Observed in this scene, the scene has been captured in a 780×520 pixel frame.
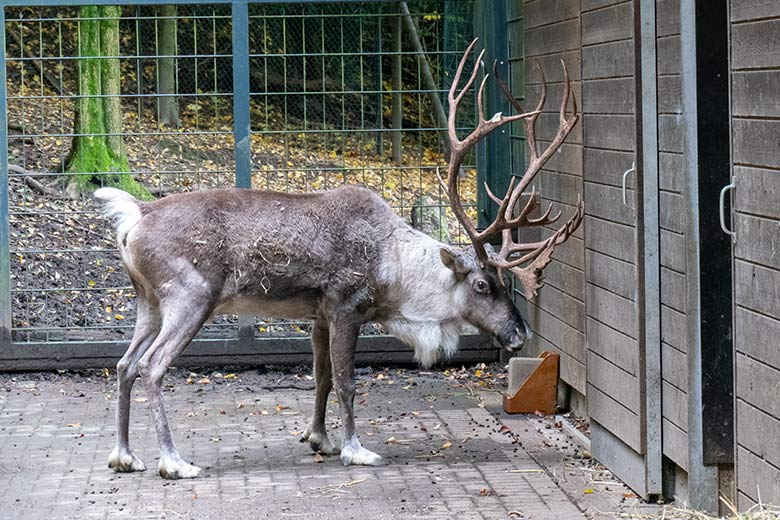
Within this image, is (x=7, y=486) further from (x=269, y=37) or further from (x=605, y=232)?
(x=269, y=37)

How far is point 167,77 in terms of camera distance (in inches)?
435

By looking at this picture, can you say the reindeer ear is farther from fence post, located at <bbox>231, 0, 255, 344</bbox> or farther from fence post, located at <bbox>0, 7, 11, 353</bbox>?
fence post, located at <bbox>0, 7, 11, 353</bbox>

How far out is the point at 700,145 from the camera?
226 inches

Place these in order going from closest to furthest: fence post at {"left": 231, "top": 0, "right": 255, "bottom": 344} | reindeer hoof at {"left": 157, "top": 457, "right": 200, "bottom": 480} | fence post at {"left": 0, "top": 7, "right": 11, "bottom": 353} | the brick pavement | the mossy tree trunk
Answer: the brick pavement < reindeer hoof at {"left": 157, "top": 457, "right": 200, "bottom": 480} < fence post at {"left": 0, "top": 7, "right": 11, "bottom": 353} < fence post at {"left": 231, "top": 0, "right": 255, "bottom": 344} < the mossy tree trunk

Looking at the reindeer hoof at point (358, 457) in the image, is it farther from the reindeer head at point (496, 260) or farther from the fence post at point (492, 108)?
the fence post at point (492, 108)

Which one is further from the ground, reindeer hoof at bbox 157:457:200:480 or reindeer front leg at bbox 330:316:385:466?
reindeer front leg at bbox 330:316:385:466

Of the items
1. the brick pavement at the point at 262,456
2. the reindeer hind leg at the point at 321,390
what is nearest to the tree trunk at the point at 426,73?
the brick pavement at the point at 262,456

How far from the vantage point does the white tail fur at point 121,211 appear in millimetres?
7516

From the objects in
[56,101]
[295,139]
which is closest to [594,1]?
[295,139]

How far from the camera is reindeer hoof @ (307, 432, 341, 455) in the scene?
25.7 ft

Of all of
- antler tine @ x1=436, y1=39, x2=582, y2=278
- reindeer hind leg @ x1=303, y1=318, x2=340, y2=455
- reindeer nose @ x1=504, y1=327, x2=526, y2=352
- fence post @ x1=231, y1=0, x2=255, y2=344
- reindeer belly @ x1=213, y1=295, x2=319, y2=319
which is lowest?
reindeer hind leg @ x1=303, y1=318, x2=340, y2=455

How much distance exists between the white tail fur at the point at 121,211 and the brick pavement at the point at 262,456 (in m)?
1.40

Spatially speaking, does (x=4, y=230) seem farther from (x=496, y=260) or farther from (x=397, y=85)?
(x=496, y=260)

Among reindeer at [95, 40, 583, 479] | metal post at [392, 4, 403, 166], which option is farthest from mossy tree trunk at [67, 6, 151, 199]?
reindeer at [95, 40, 583, 479]
